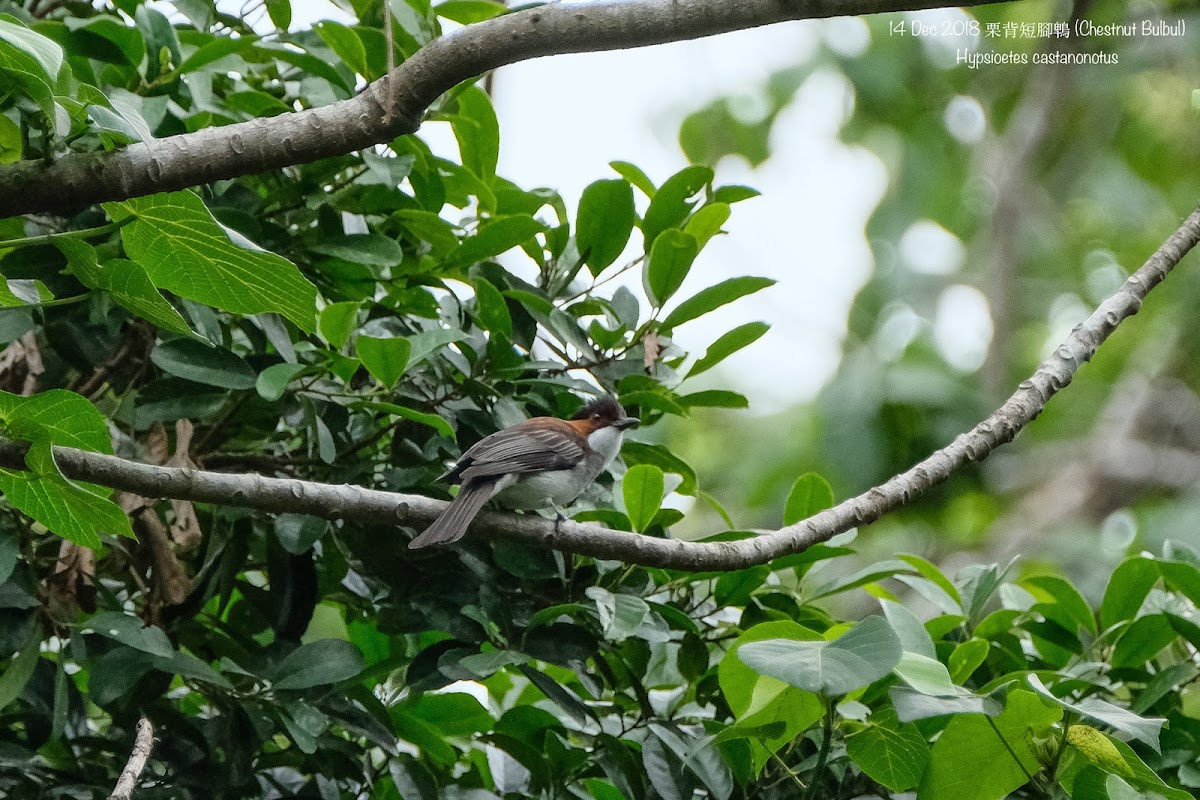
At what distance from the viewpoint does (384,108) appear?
64.6 inches

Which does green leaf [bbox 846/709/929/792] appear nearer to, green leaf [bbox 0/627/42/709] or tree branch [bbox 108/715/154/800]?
tree branch [bbox 108/715/154/800]

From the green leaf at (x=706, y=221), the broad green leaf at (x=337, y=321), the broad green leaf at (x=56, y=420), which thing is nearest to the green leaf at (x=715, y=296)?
the green leaf at (x=706, y=221)

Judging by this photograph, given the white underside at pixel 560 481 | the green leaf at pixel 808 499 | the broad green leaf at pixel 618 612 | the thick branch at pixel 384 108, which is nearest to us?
the thick branch at pixel 384 108

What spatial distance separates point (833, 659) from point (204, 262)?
1.16 metres

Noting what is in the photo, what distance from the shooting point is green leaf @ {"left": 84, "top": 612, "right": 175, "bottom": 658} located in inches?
73.9

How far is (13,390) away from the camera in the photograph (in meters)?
2.20

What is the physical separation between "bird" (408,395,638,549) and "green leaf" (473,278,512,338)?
218mm

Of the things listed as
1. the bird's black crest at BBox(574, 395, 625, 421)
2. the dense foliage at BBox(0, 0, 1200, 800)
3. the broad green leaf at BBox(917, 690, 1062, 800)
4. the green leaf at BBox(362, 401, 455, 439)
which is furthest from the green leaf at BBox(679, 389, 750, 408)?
the broad green leaf at BBox(917, 690, 1062, 800)

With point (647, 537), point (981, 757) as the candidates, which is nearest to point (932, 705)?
point (981, 757)

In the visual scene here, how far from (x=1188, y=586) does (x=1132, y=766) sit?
2.23 ft

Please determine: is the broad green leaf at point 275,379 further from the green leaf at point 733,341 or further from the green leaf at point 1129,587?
the green leaf at point 1129,587

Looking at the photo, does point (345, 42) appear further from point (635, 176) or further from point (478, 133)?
point (635, 176)

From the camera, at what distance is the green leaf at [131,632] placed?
1.88 metres

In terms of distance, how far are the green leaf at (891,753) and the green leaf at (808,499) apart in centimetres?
64
